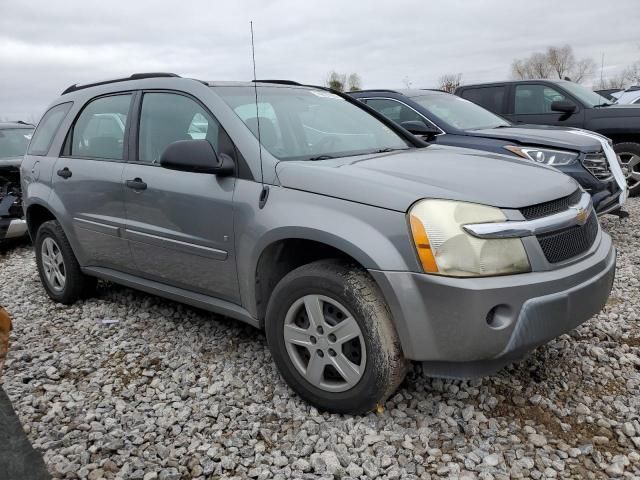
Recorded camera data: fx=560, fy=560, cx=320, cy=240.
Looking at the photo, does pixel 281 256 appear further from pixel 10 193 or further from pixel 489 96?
pixel 489 96

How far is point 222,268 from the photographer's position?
10.2 ft

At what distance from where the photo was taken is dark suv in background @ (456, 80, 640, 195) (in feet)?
25.4

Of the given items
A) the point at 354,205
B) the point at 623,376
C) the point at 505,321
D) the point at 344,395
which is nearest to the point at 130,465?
the point at 344,395

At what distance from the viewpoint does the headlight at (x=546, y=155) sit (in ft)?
17.9

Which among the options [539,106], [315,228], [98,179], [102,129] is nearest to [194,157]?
[315,228]

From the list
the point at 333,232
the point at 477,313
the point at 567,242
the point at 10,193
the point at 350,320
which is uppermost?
the point at 333,232

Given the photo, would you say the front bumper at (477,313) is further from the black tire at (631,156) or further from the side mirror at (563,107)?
the black tire at (631,156)

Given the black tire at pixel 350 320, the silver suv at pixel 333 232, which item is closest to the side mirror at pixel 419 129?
the silver suv at pixel 333 232

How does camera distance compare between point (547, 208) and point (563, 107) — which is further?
point (563, 107)

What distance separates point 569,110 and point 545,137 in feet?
7.19

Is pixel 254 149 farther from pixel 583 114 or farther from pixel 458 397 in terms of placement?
pixel 583 114

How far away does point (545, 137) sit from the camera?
572 centimetres

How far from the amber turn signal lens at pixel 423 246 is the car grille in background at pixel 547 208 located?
47 cm

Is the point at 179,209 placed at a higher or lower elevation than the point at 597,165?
higher
